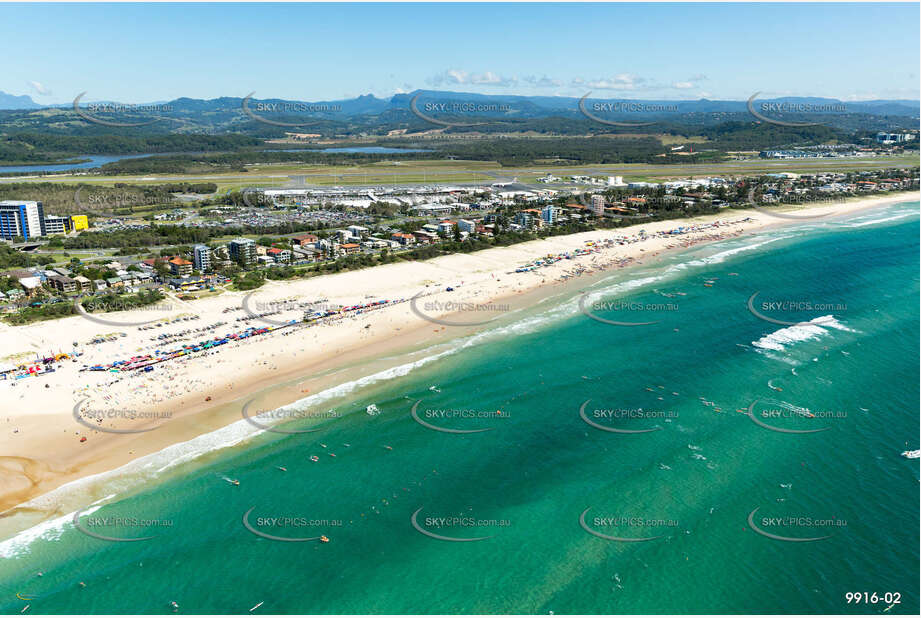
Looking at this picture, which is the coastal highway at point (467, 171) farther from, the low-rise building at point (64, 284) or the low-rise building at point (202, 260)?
the low-rise building at point (64, 284)

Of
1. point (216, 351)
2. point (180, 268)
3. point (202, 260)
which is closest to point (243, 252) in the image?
point (202, 260)

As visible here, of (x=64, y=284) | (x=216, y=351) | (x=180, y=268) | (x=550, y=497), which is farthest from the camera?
(x=180, y=268)

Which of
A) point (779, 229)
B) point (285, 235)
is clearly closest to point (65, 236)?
point (285, 235)

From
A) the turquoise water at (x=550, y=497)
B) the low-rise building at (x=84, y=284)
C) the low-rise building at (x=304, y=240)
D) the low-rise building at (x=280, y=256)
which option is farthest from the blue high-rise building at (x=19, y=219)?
the turquoise water at (x=550, y=497)

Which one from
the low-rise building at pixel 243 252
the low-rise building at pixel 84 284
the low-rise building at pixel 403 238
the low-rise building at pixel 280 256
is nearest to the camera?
the low-rise building at pixel 84 284

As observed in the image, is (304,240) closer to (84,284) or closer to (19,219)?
(84,284)

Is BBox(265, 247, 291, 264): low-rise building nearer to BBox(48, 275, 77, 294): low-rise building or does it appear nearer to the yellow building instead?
BBox(48, 275, 77, 294): low-rise building
